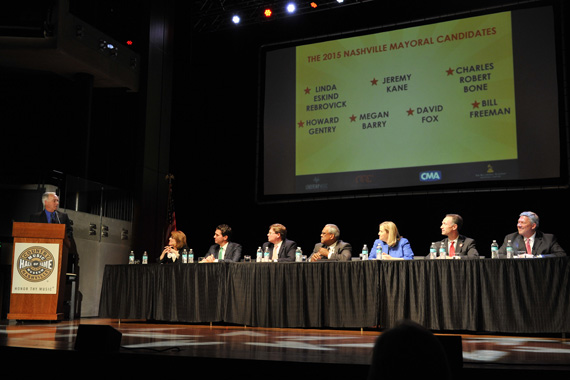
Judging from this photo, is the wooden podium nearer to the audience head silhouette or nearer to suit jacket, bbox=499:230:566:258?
suit jacket, bbox=499:230:566:258

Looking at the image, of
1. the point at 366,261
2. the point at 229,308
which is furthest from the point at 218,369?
the point at 229,308

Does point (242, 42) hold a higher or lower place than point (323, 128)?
higher

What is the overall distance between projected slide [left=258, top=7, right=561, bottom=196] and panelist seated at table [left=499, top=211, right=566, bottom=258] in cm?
154

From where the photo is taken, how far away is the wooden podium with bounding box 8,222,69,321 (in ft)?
19.2

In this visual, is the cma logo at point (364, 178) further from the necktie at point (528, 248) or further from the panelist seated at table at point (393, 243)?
the necktie at point (528, 248)

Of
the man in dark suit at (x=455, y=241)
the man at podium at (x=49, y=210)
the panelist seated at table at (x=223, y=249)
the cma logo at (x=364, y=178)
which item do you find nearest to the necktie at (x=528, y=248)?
the man in dark suit at (x=455, y=241)

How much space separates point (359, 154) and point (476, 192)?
1.55m

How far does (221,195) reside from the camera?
365 inches

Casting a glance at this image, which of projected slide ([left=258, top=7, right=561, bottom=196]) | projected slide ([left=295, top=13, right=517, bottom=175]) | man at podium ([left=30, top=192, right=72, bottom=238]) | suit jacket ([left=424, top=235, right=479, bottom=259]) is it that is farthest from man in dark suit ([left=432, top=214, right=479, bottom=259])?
man at podium ([left=30, top=192, right=72, bottom=238])

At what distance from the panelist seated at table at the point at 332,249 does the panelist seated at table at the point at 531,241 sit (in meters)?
1.45

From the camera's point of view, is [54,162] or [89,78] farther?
[54,162]

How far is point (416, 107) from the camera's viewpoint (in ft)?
23.9

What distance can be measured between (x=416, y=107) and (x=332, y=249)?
2.46 metres

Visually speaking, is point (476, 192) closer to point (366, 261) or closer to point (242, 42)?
point (366, 261)
